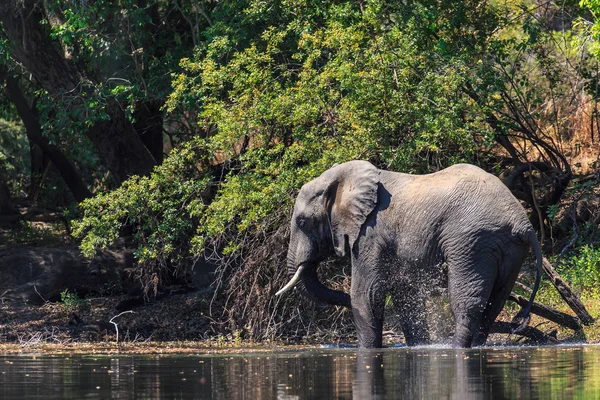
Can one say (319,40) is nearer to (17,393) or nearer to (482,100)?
(482,100)

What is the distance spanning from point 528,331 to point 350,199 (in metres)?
2.90

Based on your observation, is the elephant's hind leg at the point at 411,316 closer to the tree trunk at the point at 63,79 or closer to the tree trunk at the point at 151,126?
the tree trunk at the point at 63,79

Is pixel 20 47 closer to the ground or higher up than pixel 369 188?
higher up

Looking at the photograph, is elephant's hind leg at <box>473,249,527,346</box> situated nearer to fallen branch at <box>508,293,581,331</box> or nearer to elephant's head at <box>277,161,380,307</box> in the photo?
fallen branch at <box>508,293,581,331</box>

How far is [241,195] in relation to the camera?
57.6ft

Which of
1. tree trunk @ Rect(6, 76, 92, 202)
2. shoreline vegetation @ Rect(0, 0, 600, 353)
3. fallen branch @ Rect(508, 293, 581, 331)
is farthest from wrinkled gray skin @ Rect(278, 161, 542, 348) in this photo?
tree trunk @ Rect(6, 76, 92, 202)

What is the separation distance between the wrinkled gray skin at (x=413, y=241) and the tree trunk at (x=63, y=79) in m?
6.88

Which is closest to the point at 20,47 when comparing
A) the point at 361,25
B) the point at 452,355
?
the point at 361,25

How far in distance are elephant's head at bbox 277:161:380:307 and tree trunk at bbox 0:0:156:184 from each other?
6.66 m

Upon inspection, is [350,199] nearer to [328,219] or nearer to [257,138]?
[328,219]

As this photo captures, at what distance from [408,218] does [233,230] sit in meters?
4.11

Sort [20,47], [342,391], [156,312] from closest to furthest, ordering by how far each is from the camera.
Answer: [342,391] → [156,312] → [20,47]

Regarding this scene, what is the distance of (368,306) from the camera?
15242 millimetres

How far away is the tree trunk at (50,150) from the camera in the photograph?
82.9ft
